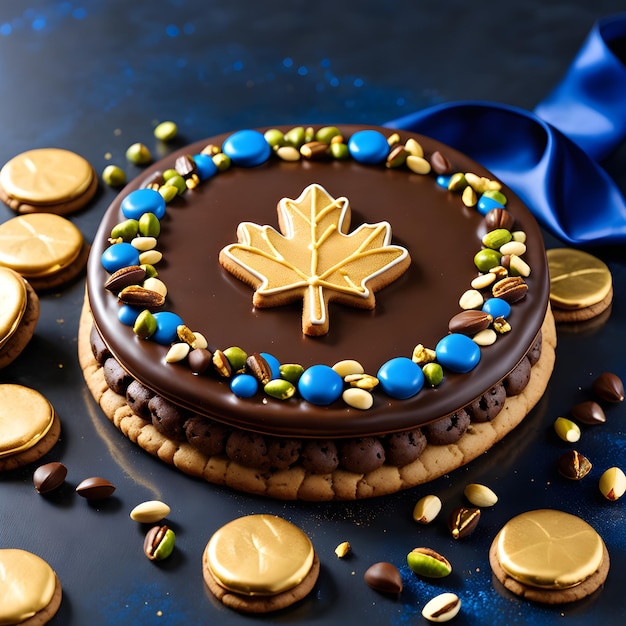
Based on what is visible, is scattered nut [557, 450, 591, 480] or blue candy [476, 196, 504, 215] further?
blue candy [476, 196, 504, 215]

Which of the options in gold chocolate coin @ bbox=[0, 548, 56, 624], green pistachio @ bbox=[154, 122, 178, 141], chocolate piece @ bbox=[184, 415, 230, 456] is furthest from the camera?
green pistachio @ bbox=[154, 122, 178, 141]

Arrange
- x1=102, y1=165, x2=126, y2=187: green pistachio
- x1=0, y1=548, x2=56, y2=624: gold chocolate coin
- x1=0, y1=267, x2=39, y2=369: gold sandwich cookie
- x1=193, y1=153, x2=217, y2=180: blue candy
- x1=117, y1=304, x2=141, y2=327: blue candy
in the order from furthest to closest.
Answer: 1. x1=102, y1=165, x2=126, y2=187: green pistachio
2. x1=193, y1=153, x2=217, y2=180: blue candy
3. x1=0, y1=267, x2=39, y2=369: gold sandwich cookie
4. x1=117, y1=304, x2=141, y2=327: blue candy
5. x1=0, y1=548, x2=56, y2=624: gold chocolate coin

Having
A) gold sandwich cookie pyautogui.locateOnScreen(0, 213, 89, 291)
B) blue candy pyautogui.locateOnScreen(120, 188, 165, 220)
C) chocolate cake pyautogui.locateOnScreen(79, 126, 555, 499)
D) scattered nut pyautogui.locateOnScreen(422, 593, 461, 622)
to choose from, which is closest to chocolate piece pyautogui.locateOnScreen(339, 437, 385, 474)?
chocolate cake pyautogui.locateOnScreen(79, 126, 555, 499)

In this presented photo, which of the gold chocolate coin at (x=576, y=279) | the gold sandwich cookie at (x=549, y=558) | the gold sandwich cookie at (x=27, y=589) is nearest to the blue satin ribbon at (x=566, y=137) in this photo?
the gold chocolate coin at (x=576, y=279)

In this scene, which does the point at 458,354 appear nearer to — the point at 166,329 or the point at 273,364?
the point at 273,364

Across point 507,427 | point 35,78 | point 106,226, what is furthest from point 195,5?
point 507,427

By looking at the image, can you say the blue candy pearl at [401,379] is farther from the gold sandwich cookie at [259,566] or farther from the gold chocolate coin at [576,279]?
the gold chocolate coin at [576,279]

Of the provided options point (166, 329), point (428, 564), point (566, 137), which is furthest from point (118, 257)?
Answer: point (566, 137)

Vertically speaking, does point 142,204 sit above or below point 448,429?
above

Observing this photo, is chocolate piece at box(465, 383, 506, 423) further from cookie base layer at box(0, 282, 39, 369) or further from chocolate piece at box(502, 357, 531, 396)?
cookie base layer at box(0, 282, 39, 369)
